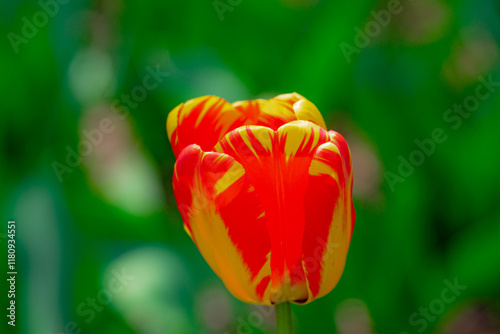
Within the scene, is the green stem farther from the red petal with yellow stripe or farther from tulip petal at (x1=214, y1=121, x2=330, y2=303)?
the red petal with yellow stripe

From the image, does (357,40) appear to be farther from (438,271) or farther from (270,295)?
(270,295)

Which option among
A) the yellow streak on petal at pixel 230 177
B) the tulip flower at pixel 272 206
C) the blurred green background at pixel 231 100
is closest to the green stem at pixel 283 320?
the tulip flower at pixel 272 206

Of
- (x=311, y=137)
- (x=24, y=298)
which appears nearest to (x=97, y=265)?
(x=24, y=298)

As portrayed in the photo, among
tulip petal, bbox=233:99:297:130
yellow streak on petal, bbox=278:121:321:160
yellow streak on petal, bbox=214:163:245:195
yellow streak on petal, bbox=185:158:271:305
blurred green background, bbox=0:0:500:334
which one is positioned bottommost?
blurred green background, bbox=0:0:500:334

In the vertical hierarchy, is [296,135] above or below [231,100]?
above

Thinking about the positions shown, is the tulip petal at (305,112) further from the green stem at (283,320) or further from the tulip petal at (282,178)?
the green stem at (283,320)

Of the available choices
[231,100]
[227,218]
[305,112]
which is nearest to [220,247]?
[227,218]

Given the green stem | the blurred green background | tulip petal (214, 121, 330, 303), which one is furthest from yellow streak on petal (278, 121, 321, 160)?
the blurred green background

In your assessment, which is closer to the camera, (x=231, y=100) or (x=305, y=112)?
(x=305, y=112)

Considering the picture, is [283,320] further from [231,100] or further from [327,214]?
[231,100]
